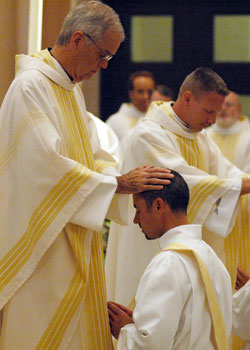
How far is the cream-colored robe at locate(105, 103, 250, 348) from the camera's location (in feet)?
16.7

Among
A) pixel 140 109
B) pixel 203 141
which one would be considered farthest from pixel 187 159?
pixel 140 109

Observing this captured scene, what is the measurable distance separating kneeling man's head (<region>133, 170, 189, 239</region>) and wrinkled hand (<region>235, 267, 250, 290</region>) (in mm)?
1534

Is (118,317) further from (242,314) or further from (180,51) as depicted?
(180,51)

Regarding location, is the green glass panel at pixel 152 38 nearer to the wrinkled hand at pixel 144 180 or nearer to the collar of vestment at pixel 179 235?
the wrinkled hand at pixel 144 180

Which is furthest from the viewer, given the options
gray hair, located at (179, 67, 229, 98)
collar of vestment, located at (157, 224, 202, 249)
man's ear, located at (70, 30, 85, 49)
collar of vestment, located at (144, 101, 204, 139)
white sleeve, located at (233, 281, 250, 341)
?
collar of vestment, located at (144, 101, 204, 139)

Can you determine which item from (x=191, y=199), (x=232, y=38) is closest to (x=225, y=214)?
(x=191, y=199)

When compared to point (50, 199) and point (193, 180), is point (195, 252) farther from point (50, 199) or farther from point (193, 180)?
point (193, 180)

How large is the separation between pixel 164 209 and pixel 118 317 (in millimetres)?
620

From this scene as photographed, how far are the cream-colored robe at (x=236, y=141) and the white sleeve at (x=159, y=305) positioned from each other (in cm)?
463

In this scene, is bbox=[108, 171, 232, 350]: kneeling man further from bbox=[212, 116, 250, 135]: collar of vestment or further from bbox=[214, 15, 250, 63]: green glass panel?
bbox=[214, 15, 250, 63]: green glass panel

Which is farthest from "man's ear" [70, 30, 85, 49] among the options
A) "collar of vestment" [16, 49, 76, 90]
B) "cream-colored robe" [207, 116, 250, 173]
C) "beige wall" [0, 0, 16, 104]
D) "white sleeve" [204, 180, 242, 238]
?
"cream-colored robe" [207, 116, 250, 173]

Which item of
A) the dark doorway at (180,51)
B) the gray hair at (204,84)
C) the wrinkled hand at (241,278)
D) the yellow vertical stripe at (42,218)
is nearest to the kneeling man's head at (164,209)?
the yellow vertical stripe at (42,218)

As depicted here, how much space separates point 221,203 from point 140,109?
4.85 metres

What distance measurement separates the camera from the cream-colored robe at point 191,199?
5.10m
